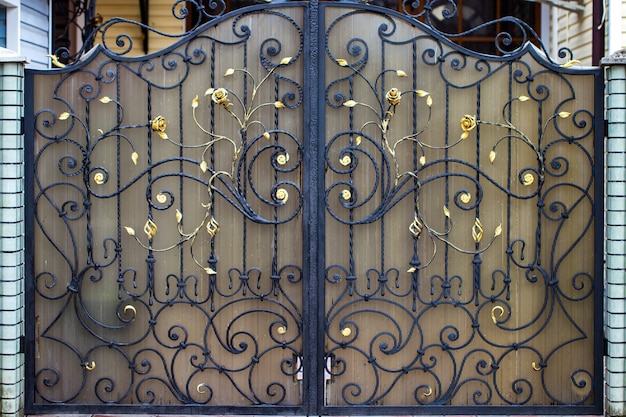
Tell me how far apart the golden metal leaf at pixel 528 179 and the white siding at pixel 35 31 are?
4192 millimetres

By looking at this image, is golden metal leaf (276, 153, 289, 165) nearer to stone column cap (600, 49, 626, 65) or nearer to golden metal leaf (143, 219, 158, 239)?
golden metal leaf (143, 219, 158, 239)

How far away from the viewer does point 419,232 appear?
13.7 ft

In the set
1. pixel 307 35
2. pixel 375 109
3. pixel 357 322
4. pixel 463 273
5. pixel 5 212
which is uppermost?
pixel 307 35

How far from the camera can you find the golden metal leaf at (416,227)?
418 cm

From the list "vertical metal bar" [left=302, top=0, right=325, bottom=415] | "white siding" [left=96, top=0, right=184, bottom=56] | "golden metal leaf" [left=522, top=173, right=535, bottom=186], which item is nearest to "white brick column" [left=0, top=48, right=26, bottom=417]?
"vertical metal bar" [left=302, top=0, right=325, bottom=415]

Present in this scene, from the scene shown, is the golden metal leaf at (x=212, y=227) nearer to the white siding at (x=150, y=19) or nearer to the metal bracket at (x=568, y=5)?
the white siding at (x=150, y=19)

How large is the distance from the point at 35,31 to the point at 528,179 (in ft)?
14.7

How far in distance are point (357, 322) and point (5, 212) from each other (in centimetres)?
213

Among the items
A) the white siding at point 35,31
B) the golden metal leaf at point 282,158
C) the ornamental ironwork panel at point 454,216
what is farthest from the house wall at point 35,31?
the ornamental ironwork panel at point 454,216

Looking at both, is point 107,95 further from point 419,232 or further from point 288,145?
point 419,232

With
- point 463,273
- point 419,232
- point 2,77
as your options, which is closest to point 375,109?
point 419,232

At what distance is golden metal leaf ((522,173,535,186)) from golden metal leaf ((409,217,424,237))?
25.7 inches

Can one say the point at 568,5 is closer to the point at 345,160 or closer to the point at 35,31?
the point at 345,160

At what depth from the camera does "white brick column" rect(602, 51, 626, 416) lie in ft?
13.4
